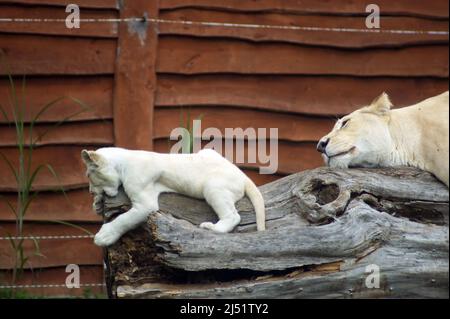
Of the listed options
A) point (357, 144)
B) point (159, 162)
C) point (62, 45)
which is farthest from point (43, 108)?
point (357, 144)

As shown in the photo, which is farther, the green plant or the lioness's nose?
the green plant

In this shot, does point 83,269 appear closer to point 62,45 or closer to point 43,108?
point 43,108

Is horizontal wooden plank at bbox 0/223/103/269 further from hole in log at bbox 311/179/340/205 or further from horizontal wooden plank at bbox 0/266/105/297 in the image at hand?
hole in log at bbox 311/179/340/205

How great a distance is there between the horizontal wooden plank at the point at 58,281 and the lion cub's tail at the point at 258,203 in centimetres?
224

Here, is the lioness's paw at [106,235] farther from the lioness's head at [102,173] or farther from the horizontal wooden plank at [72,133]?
the horizontal wooden plank at [72,133]

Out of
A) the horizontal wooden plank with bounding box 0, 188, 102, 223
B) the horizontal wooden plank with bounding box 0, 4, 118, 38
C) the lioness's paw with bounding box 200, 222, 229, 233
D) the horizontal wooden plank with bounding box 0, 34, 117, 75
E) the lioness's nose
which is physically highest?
the horizontal wooden plank with bounding box 0, 4, 118, 38

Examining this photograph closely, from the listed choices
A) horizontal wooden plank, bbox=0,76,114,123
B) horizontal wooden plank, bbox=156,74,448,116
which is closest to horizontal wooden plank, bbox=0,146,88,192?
horizontal wooden plank, bbox=0,76,114,123

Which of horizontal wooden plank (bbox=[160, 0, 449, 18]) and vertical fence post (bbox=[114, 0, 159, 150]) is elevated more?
horizontal wooden plank (bbox=[160, 0, 449, 18])

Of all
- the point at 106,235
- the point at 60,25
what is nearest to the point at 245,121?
the point at 60,25

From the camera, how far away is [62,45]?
255 inches

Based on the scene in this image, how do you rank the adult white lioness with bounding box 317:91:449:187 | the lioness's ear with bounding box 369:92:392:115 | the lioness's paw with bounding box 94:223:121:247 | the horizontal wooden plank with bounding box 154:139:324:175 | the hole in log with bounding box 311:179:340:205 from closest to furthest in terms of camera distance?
the lioness's paw with bounding box 94:223:121:247
the hole in log with bounding box 311:179:340:205
the adult white lioness with bounding box 317:91:449:187
the lioness's ear with bounding box 369:92:392:115
the horizontal wooden plank with bounding box 154:139:324:175

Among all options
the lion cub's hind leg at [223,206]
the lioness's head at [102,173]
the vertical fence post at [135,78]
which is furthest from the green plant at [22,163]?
the lion cub's hind leg at [223,206]

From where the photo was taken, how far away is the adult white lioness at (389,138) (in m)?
4.91

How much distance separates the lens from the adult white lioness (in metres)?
4.91
